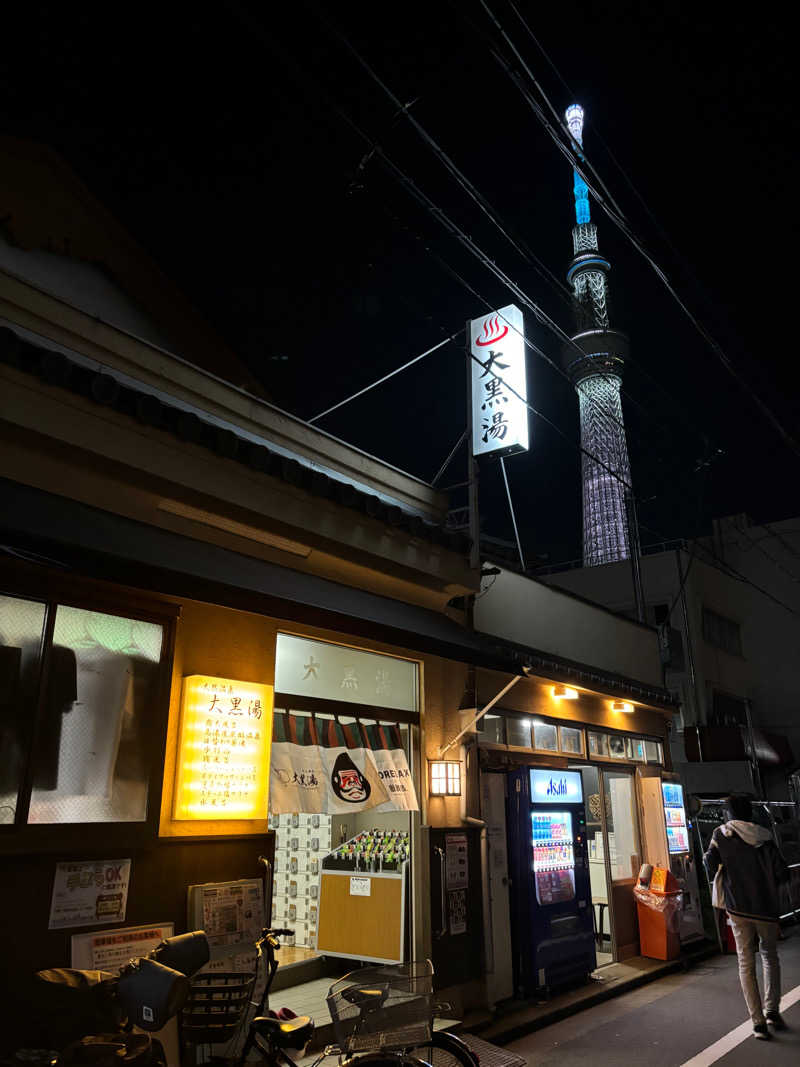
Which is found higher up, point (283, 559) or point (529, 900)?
point (283, 559)

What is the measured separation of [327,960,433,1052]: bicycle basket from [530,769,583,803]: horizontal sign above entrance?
5399 millimetres

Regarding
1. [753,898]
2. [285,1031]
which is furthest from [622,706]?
[285,1031]

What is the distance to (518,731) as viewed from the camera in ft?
33.6

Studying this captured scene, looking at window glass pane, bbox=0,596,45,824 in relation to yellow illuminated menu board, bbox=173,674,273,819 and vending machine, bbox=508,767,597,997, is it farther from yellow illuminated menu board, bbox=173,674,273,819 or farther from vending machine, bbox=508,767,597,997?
vending machine, bbox=508,767,597,997

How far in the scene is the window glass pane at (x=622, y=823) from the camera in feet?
40.4

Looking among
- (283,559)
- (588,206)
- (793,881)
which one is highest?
(588,206)

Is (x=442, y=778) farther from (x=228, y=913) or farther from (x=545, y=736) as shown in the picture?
(x=228, y=913)

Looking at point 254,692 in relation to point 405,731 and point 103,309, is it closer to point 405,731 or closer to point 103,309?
point 405,731

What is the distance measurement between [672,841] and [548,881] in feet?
13.8

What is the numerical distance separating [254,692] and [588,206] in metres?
76.8

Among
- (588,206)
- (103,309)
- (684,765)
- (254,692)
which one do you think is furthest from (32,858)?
(588,206)

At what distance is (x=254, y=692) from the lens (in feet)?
22.3

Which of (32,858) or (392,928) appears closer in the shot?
(32,858)

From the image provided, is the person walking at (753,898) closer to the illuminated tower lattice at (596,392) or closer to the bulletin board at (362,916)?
the bulletin board at (362,916)
